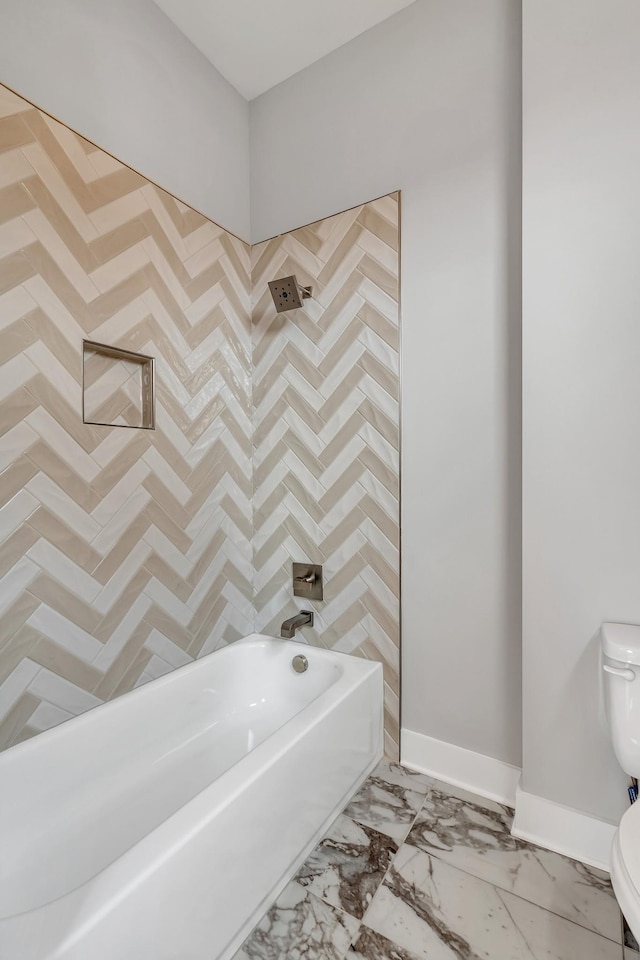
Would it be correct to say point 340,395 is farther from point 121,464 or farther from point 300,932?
point 300,932

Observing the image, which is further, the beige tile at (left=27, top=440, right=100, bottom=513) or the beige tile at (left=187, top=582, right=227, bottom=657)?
the beige tile at (left=187, top=582, right=227, bottom=657)

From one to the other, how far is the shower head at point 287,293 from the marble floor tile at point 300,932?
2023 mm

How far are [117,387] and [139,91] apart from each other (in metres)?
1.11

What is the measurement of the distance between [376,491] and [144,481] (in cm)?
90

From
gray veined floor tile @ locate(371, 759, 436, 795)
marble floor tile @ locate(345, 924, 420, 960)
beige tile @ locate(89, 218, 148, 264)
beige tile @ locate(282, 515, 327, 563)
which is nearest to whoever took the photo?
marble floor tile @ locate(345, 924, 420, 960)

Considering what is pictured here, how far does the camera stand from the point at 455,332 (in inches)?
68.2

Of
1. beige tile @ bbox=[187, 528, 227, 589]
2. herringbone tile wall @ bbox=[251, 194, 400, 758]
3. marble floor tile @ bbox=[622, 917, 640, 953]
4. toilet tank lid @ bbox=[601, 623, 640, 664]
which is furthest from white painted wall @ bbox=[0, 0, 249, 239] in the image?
marble floor tile @ bbox=[622, 917, 640, 953]

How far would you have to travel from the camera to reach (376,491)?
1.93 m

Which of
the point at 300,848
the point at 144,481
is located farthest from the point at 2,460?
the point at 300,848

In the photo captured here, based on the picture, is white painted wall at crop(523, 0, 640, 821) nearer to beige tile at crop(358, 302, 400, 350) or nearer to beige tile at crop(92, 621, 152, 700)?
beige tile at crop(358, 302, 400, 350)

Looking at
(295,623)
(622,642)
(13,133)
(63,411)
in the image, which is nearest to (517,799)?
(622,642)

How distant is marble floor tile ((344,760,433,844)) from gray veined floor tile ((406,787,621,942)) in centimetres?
4

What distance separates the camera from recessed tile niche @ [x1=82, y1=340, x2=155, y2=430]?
5.38ft

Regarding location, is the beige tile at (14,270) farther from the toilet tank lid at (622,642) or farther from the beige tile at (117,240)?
the toilet tank lid at (622,642)
